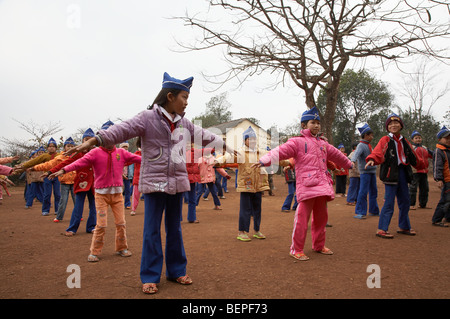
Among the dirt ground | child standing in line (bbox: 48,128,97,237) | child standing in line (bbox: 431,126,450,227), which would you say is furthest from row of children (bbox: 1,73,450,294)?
child standing in line (bbox: 431,126,450,227)

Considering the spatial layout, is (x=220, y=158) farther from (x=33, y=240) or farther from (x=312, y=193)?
(x=33, y=240)

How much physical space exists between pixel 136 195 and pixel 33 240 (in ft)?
11.2

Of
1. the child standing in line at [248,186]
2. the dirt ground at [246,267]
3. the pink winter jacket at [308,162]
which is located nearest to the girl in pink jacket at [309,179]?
the pink winter jacket at [308,162]

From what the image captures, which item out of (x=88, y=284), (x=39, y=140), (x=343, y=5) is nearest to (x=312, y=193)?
(x=88, y=284)

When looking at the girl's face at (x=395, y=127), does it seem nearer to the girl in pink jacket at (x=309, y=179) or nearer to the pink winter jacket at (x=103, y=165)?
the girl in pink jacket at (x=309, y=179)

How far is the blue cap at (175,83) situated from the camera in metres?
3.61

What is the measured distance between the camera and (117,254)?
5.05 metres

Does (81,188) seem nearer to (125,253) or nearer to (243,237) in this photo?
(125,253)

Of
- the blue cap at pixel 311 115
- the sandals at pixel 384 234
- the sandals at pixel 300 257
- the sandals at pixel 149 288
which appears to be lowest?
the sandals at pixel 149 288

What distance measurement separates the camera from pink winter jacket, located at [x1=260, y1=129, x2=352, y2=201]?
465cm

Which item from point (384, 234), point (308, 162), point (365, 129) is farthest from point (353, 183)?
point (308, 162)

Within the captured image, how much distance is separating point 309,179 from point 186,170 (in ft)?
6.36

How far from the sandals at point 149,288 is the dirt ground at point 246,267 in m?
→ 0.06

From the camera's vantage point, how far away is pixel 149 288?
333cm
